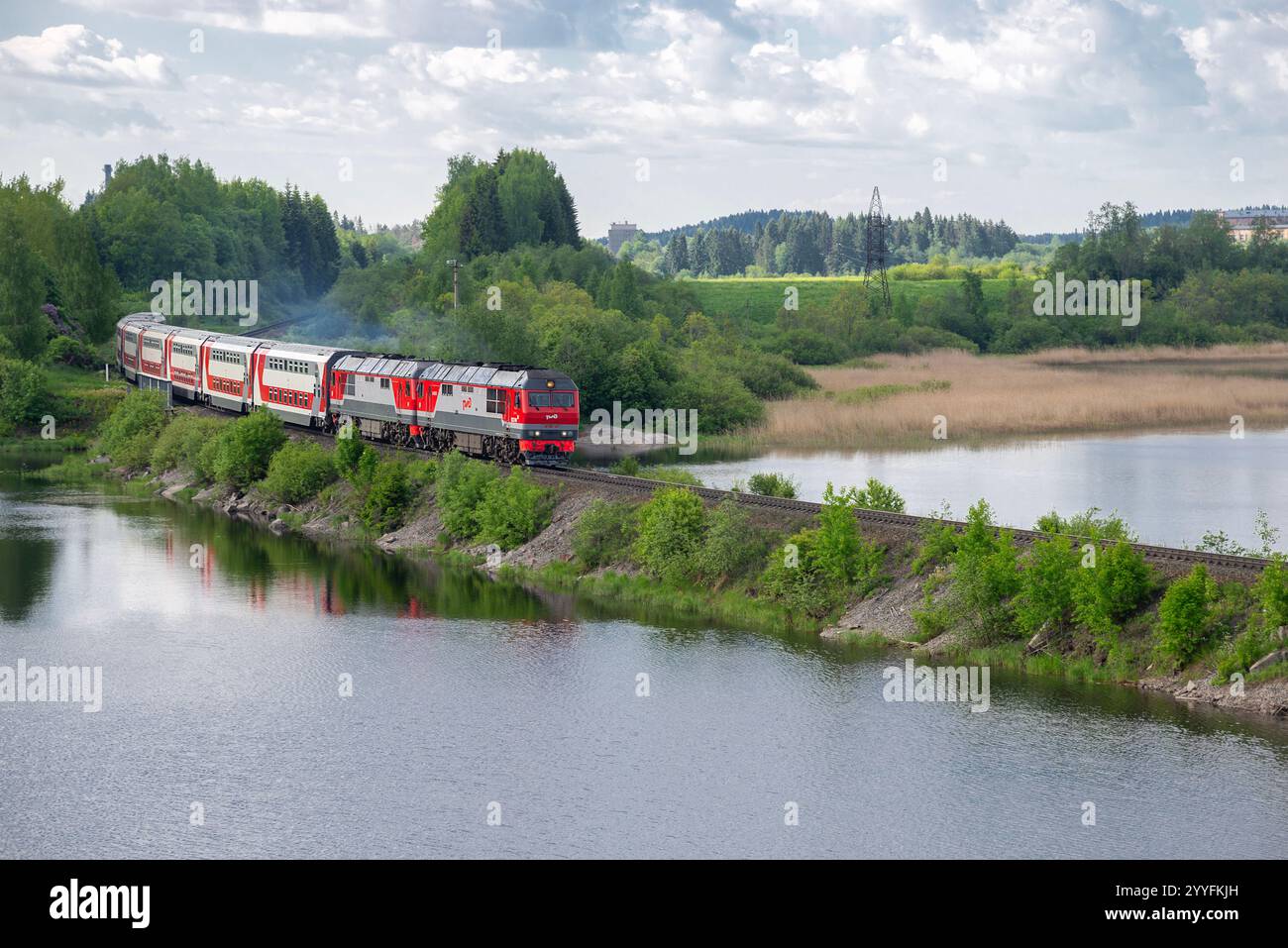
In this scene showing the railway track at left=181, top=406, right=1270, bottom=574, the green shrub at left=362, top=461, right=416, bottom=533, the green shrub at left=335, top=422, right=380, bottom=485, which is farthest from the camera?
the green shrub at left=335, top=422, right=380, bottom=485

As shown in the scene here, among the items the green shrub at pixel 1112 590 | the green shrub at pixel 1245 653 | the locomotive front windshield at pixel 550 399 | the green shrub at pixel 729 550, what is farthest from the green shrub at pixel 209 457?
the green shrub at pixel 1245 653

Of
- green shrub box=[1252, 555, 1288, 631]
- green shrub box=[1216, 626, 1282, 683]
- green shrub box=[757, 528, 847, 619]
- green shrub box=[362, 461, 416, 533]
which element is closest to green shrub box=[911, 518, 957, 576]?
green shrub box=[757, 528, 847, 619]

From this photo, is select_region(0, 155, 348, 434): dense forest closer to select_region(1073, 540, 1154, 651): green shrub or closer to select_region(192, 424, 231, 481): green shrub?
select_region(192, 424, 231, 481): green shrub

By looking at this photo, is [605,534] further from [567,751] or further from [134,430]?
[134,430]

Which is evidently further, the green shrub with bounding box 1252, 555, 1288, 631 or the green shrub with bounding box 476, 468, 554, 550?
the green shrub with bounding box 476, 468, 554, 550

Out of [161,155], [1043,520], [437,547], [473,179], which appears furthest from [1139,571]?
[161,155]

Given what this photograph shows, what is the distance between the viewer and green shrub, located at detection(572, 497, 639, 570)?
5456 cm

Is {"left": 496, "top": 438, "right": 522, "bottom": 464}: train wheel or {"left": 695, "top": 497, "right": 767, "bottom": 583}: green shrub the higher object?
{"left": 496, "top": 438, "right": 522, "bottom": 464}: train wheel

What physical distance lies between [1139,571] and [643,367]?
209 ft

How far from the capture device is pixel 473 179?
16262 cm

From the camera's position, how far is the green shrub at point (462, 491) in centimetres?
6066

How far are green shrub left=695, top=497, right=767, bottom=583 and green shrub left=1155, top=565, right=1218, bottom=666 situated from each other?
15.2 metres
